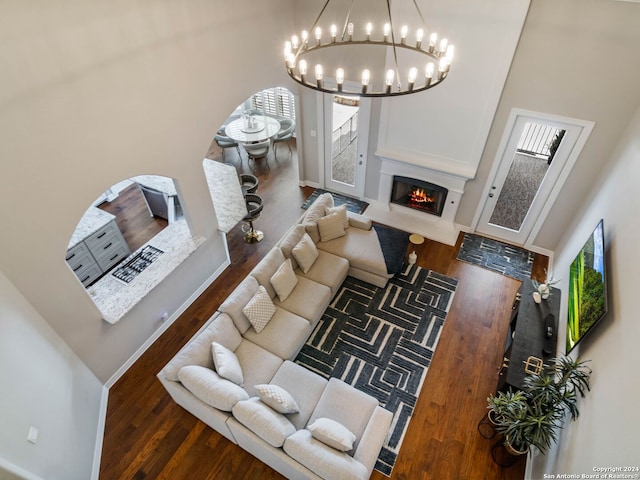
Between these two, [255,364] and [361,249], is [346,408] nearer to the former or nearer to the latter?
[255,364]

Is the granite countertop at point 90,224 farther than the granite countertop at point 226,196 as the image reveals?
No

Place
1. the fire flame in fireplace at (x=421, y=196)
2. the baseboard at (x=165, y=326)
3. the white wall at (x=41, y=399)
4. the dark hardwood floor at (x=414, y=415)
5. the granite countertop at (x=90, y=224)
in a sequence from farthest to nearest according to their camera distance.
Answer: the fire flame in fireplace at (x=421, y=196) → the granite countertop at (x=90, y=224) → the baseboard at (x=165, y=326) → the dark hardwood floor at (x=414, y=415) → the white wall at (x=41, y=399)

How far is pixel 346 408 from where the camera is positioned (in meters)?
3.71

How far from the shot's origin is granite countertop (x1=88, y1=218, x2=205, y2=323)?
167 inches

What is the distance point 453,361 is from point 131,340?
4.16 metres

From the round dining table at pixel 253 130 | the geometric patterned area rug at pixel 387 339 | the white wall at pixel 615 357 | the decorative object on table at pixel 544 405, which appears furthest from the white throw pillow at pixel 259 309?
the round dining table at pixel 253 130

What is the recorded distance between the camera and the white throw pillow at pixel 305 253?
5021 mm

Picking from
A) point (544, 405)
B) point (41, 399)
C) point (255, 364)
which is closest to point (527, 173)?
point (544, 405)

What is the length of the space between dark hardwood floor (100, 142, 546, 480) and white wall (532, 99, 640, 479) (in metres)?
0.79

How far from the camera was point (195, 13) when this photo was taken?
3.88m

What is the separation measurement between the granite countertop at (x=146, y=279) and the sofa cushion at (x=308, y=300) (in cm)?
149

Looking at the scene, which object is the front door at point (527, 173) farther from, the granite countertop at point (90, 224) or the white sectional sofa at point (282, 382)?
the granite countertop at point (90, 224)

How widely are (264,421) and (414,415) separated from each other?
186 centimetres

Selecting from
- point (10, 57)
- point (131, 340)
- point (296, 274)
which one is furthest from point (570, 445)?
point (10, 57)
